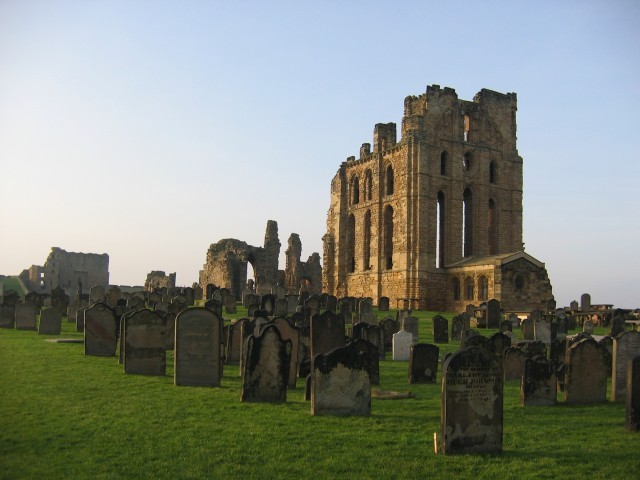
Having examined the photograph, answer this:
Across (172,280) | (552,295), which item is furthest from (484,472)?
(172,280)

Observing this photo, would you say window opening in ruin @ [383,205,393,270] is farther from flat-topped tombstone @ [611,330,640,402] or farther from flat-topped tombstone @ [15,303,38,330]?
flat-topped tombstone @ [611,330,640,402]

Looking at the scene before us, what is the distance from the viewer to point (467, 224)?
147ft

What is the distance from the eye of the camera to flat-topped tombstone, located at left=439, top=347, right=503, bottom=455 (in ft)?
21.5

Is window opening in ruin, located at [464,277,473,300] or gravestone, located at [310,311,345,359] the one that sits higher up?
window opening in ruin, located at [464,277,473,300]

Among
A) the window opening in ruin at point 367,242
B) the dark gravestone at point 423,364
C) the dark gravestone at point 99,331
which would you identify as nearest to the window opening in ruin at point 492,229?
the window opening in ruin at point 367,242

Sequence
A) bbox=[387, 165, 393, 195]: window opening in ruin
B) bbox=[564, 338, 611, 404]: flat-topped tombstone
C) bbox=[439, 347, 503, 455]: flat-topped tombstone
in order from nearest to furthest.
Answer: bbox=[439, 347, 503, 455]: flat-topped tombstone < bbox=[564, 338, 611, 404]: flat-topped tombstone < bbox=[387, 165, 393, 195]: window opening in ruin

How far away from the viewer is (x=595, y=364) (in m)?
9.62

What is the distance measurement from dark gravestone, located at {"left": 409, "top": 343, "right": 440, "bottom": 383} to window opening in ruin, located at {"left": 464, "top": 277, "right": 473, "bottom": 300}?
2768 centimetres

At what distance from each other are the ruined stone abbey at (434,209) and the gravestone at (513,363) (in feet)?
79.9

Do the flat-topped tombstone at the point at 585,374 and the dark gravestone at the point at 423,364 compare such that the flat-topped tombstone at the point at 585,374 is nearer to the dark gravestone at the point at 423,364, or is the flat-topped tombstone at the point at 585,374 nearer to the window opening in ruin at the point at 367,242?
the dark gravestone at the point at 423,364

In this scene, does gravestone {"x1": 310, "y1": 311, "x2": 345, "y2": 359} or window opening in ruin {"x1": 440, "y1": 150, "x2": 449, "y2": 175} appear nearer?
gravestone {"x1": 310, "y1": 311, "x2": 345, "y2": 359}

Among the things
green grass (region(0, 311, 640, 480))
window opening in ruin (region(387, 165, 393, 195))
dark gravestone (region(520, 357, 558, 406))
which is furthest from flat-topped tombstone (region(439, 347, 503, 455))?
window opening in ruin (region(387, 165, 393, 195))

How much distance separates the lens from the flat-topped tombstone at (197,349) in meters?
10.3

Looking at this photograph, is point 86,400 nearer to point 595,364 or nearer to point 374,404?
point 374,404
